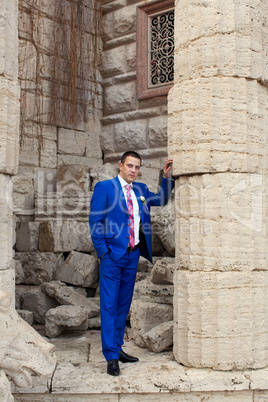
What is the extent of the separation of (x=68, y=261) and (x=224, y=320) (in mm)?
3110

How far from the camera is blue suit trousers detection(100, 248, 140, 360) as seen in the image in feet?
13.9

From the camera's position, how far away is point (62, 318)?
5.50m

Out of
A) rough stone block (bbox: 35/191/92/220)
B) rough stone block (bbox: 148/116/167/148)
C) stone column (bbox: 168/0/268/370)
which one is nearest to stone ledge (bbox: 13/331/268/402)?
stone column (bbox: 168/0/268/370)

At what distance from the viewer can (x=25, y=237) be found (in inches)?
276

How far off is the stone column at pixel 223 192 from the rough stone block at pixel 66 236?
2.81 metres

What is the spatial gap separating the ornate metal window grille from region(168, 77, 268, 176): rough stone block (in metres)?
3.96

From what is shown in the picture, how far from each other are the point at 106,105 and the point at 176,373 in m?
5.97

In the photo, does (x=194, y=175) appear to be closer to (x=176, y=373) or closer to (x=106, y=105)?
(x=176, y=373)

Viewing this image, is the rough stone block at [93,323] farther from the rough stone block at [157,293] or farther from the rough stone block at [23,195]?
the rough stone block at [23,195]

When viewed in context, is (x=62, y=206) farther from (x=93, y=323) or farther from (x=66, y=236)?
(x=93, y=323)

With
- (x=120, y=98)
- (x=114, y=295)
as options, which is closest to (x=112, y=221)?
(x=114, y=295)

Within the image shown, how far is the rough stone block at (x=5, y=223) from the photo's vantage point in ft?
12.9

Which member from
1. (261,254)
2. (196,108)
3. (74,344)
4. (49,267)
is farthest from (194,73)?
(49,267)

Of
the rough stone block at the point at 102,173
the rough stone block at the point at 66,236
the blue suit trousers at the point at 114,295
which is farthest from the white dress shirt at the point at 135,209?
the rough stone block at the point at 102,173
